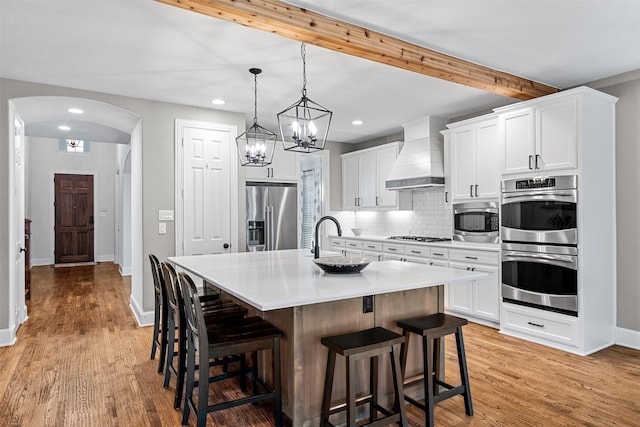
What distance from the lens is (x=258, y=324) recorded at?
2508mm

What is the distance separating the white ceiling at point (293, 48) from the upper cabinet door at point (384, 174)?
4.94 feet

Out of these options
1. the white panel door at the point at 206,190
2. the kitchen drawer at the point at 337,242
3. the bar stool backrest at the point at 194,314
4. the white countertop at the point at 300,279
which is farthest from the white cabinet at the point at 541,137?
the bar stool backrest at the point at 194,314

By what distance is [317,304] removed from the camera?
7.61ft

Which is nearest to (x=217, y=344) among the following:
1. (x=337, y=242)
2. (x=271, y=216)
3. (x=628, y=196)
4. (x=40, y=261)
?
(x=628, y=196)

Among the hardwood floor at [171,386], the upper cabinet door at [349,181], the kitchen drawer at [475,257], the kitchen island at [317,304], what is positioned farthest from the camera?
the upper cabinet door at [349,181]

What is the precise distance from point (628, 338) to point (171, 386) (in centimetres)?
409

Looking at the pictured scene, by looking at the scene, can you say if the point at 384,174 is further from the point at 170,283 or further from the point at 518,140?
the point at 170,283

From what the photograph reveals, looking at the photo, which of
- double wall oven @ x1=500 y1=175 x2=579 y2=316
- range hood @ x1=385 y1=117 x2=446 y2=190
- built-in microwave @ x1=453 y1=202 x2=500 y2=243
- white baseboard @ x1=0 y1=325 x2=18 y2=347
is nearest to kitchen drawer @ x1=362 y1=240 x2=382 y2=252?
range hood @ x1=385 y1=117 x2=446 y2=190

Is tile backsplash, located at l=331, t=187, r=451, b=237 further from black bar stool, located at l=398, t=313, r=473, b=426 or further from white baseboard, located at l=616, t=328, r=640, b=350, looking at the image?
black bar stool, located at l=398, t=313, r=473, b=426

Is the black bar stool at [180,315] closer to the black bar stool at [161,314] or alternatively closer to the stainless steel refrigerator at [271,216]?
the black bar stool at [161,314]

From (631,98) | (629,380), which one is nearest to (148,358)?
(629,380)

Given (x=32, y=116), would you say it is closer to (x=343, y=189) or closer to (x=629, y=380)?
(x=343, y=189)

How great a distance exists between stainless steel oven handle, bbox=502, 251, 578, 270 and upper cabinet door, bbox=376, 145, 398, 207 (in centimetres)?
223

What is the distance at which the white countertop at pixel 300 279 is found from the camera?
2.00 m
